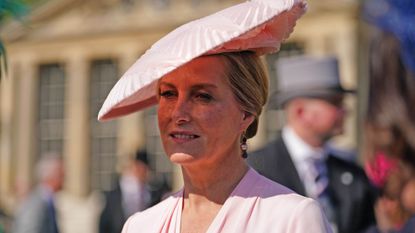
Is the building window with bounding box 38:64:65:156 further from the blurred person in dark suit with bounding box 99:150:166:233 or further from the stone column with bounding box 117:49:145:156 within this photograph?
the blurred person in dark suit with bounding box 99:150:166:233

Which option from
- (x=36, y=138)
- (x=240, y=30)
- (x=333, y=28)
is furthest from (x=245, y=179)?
(x=36, y=138)

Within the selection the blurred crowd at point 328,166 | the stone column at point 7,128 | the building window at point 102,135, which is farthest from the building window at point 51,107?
the blurred crowd at point 328,166

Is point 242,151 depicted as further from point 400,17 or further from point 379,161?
point 400,17

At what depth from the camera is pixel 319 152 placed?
5.79 m

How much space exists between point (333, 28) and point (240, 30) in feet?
70.8

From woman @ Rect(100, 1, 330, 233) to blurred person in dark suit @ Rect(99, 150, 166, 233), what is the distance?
23.9 ft

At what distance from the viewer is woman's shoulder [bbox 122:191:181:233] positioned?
287cm

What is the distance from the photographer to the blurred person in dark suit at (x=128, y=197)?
10531mm

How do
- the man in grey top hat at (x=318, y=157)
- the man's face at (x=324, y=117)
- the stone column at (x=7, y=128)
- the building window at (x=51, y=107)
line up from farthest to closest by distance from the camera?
the stone column at (x=7, y=128)
the building window at (x=51, y=107)
the man's face at (x=324, y=117)
the man in grey top hat at (x=318, y=157)

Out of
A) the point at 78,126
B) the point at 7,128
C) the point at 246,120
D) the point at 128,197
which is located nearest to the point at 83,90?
the point at 78,126

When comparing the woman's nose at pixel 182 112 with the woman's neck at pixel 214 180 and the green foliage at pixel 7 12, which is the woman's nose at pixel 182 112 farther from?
the green foliage at pixel 7 12

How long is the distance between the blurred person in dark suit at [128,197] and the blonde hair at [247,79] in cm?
731

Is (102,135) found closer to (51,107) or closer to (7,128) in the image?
(51,107)

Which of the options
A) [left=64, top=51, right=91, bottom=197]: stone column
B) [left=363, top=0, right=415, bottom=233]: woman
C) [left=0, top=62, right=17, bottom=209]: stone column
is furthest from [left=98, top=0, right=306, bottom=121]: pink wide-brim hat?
[left=0, top=62, right=17, bottom=209]: stone column
